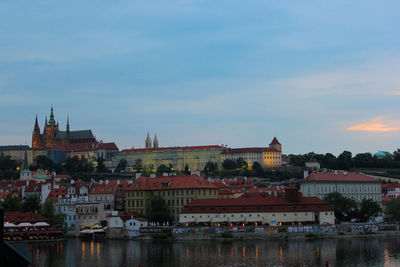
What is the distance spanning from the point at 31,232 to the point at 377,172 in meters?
138

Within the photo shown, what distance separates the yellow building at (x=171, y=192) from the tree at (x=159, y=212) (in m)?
3.42

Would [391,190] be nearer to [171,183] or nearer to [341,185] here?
[341,185]

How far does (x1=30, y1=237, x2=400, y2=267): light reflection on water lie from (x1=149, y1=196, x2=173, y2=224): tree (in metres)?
8.50

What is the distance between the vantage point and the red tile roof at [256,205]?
8500 centimetres

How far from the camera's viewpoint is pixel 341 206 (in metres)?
93.9

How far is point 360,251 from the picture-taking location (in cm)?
6359

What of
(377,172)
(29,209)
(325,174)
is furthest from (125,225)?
(377,172)

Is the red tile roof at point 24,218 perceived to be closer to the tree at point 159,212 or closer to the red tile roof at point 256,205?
the tree at point 159,212

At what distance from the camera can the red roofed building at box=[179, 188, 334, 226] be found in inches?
3329

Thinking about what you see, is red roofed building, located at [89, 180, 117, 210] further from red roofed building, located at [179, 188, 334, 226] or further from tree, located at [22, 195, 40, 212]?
red roofed building, located at [179, 188, 334, 226]

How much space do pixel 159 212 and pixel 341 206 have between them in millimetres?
26850

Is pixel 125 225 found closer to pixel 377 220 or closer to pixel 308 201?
pixel 308 201

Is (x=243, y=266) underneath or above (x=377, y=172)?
underneath

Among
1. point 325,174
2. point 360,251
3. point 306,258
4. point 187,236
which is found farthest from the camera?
point 325,174
